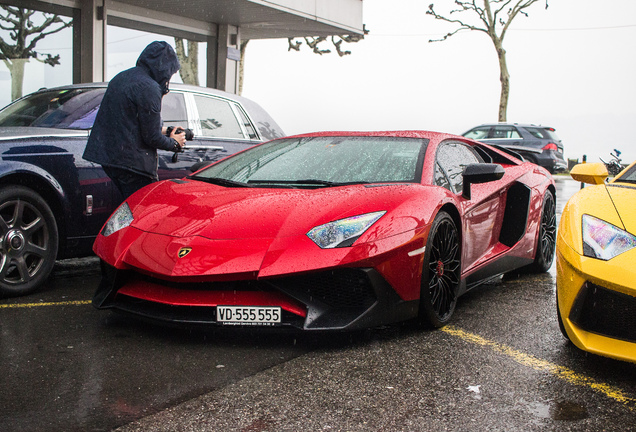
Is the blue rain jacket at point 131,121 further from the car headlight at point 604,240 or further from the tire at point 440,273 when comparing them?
the car headlight at point 604,240

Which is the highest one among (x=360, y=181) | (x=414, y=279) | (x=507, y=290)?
(x=360, y=181)

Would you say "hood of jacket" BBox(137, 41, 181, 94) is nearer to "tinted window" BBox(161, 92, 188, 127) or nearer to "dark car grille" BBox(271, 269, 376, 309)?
"tinted window" BBox(161, 92, 188, 127)

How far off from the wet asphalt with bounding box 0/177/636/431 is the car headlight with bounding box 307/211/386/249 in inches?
20.5

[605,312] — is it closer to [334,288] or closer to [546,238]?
[334,288]

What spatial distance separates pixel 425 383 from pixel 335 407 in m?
0.53

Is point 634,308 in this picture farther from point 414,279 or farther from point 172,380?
point 172,380

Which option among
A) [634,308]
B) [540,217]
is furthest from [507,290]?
[634,308]

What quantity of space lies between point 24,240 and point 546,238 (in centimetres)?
421

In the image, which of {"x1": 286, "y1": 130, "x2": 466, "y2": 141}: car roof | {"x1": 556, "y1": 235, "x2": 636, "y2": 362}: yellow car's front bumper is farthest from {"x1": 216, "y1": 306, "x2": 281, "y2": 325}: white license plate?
{"x1": 286, "y1": 130, "x2": 466, "y2": 141}: car roof

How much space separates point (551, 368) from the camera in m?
3.49

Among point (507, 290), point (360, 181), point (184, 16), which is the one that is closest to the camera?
point (360, 181)

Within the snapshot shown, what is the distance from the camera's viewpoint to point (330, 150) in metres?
4.72

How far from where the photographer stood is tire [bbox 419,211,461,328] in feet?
12.9

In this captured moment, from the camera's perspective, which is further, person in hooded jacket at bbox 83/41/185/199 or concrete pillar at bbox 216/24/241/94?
concrete pillar at bbox 216/24/241/94
